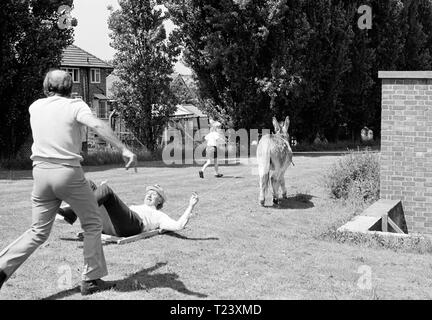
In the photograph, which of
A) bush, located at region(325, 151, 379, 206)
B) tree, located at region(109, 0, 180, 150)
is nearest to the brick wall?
bush, located at region(325, 151, 379, 206)

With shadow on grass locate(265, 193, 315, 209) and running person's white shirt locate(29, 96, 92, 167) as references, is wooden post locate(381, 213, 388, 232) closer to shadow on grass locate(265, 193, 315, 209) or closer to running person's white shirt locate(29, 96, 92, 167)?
shadow on grass locate(265, 193, 315, 209)

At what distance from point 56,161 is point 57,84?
743 mm

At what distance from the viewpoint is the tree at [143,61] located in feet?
90.2

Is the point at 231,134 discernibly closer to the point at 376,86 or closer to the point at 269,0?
the point at 269,0

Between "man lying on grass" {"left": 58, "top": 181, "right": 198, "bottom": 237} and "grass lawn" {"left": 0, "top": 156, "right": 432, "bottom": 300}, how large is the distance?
220 millimetres

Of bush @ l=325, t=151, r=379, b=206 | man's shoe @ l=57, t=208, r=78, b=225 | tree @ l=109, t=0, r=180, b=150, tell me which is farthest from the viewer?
tree @ l=109, t=0, r=180, b=150

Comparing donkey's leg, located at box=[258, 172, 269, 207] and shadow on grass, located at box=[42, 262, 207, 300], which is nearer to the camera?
shadow on grass, located at box=[42, 262, 207, 300]

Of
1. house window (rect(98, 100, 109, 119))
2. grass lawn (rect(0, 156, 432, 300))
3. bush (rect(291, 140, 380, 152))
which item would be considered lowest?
grass lawn (rect(0, 156, 432, 300))

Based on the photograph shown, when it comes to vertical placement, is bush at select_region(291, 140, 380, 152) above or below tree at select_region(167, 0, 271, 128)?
below

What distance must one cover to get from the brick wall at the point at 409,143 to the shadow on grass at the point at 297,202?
1.77m

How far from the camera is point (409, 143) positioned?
11.6 m

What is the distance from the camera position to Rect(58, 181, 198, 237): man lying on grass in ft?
24.3

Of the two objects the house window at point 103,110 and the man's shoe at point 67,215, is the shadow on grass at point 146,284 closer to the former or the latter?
the man's shoe at point 67,215

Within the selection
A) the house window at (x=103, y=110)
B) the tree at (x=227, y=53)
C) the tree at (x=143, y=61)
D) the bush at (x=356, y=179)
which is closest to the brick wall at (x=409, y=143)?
the bush at (x=356, y=179)
